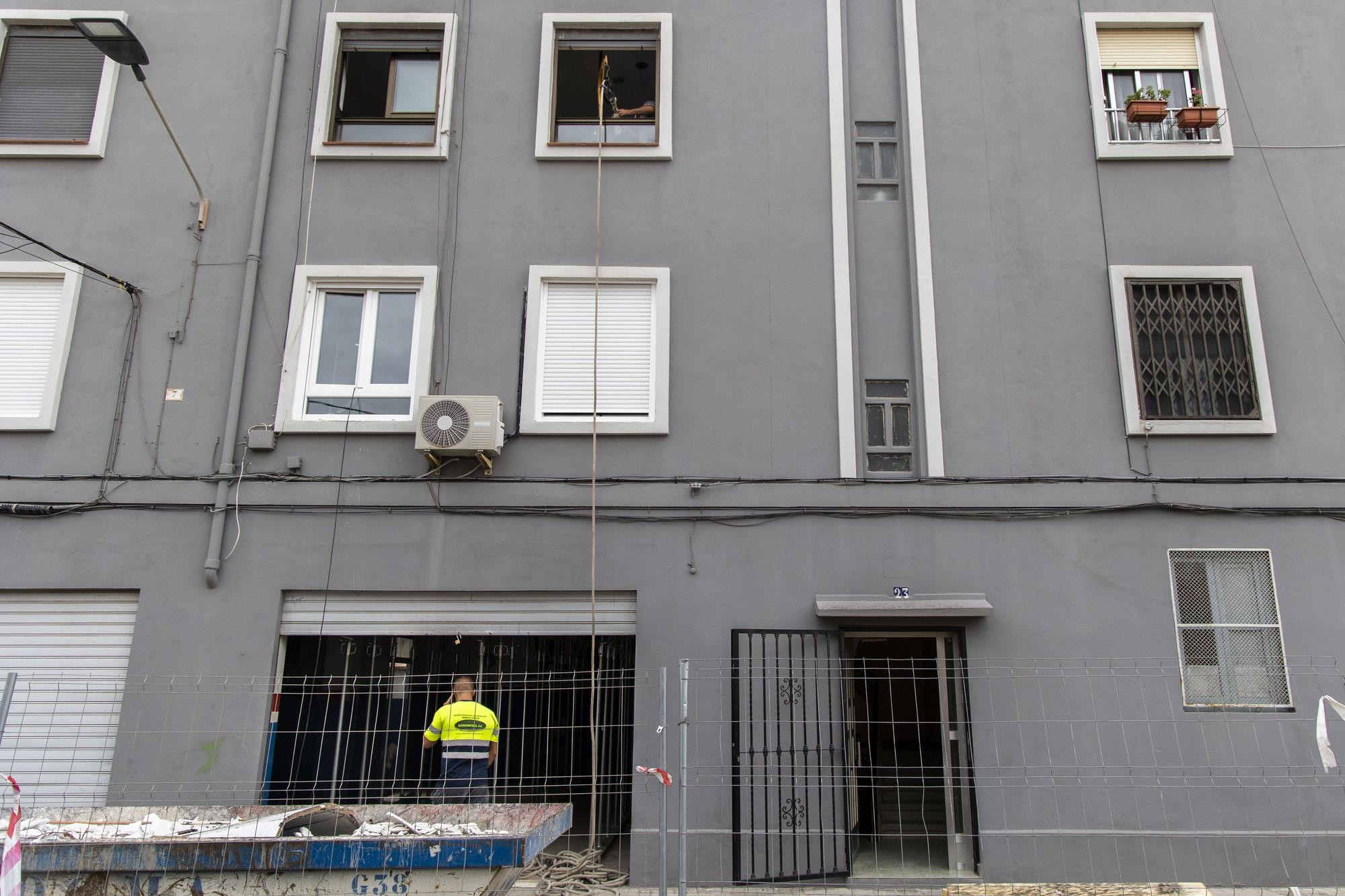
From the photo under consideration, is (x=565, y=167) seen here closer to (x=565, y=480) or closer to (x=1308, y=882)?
(x=565, y=480)

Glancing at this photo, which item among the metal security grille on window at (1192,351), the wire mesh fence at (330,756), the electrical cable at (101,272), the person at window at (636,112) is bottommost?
the wire mesh fence at (330,756)

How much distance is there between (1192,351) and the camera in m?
9.23

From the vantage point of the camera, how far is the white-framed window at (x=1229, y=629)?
8453 mm

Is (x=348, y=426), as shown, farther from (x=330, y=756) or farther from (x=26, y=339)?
(x=26, y=339)

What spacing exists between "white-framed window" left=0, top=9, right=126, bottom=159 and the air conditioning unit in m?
4.83

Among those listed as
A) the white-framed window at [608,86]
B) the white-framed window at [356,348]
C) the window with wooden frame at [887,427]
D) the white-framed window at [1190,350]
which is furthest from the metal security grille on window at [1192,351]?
the white-framed window at [356,348]

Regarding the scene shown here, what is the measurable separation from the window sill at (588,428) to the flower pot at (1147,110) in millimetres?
5897

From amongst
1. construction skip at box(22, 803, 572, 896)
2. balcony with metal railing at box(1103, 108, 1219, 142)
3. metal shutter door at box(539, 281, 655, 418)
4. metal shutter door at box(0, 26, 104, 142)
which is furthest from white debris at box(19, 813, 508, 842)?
balcony with metal railing at box(1103, 108, 1219, 142)

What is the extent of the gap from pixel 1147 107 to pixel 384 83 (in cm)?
812

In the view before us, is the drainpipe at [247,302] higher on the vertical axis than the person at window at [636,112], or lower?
lower

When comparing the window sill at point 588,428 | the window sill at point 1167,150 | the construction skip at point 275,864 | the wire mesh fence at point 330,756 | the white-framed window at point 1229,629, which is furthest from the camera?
the window sill at point 1167,150

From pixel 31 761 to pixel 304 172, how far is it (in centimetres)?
617

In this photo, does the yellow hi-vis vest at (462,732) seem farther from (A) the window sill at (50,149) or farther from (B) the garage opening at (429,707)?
(A) the window sill at (50,149)

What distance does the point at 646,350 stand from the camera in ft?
30.8
